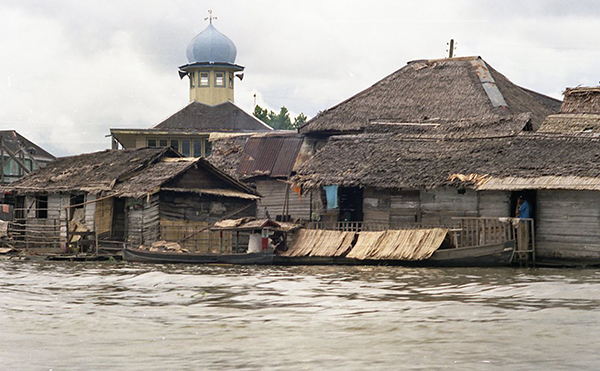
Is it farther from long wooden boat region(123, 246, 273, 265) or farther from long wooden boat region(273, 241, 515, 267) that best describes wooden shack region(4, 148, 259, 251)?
long wooden boat region(273, 241, 515, 267)

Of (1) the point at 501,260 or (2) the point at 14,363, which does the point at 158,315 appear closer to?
(2) the point at 14,363

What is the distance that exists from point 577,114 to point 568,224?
18.8 ft

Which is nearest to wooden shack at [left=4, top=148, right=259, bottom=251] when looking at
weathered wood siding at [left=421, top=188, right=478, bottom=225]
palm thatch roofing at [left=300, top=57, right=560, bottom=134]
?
palm thatch roofing at [left=300, top=57, right=560, bottom=134]

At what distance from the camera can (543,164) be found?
22141mm

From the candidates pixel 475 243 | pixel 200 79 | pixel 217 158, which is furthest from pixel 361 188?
pixel 200 79

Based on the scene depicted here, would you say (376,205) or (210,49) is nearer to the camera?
(376,205)

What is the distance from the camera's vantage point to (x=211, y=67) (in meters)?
49.6

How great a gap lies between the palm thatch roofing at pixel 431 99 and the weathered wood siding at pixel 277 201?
221cm

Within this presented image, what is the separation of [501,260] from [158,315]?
402 inches

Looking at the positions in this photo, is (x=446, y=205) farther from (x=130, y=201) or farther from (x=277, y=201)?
(x=130, y=201)

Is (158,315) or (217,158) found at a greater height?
(217,158)

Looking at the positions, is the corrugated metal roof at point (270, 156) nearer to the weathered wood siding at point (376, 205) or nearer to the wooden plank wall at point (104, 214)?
the weathered wood siding at point (376, 205)

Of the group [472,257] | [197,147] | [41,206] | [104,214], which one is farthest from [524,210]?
[197,147]

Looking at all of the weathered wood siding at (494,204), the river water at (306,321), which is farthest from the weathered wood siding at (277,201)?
the river water at (306,321)
